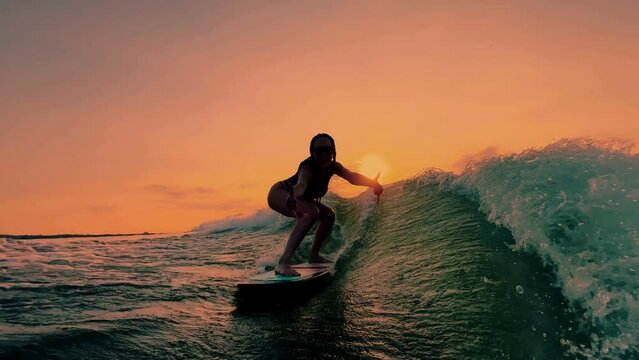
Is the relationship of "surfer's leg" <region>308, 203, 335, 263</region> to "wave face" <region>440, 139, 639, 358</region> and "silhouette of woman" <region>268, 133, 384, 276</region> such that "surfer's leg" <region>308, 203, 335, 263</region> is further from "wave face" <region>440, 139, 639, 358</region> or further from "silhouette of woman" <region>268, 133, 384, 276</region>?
"wave face" <region>440, 139, 639, 358</region>

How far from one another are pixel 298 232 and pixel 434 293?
214 cm

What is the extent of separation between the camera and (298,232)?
6.27m

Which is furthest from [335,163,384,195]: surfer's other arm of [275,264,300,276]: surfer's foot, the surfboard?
[275,264,300,276]: surfer's foot

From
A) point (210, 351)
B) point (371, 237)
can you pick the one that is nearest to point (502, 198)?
Answer: point (371, 237)

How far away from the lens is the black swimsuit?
6711mm

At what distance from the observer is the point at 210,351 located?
151 inches

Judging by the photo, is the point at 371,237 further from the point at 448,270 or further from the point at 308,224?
the point at 448,270

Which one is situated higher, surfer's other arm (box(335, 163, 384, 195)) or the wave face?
surfer's other arm (box(335, 163, 384, 195))

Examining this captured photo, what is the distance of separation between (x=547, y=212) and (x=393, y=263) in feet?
7.52

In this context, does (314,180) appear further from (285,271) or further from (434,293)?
(434,293)

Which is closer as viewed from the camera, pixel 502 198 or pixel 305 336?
pixel 305 336

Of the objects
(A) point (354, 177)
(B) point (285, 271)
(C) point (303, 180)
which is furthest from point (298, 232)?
(A) point (354, 177)

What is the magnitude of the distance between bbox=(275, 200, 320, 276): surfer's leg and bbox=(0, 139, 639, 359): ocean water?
23.8 inches

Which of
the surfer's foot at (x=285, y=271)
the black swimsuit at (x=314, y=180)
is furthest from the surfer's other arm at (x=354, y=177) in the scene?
the surfer's foot at (x=285, y=271)
